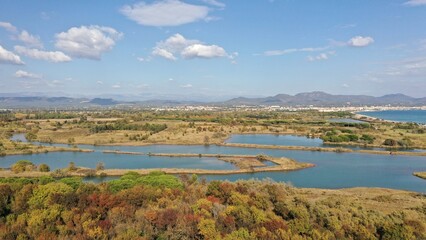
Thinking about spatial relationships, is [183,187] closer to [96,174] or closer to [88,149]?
[96,174]

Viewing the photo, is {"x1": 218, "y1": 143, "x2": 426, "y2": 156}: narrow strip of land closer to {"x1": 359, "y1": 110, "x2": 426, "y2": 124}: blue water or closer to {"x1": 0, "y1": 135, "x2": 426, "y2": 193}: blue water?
{"x1": 0, "y1": 135, "x2": 426, "y2": 193}: blue water

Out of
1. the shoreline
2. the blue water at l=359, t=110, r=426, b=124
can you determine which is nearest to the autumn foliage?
the shoreline

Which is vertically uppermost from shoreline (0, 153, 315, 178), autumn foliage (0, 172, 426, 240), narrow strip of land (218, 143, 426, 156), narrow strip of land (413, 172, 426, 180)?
autumn foliage (0, 172, 426, 240)

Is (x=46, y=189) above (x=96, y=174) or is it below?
above

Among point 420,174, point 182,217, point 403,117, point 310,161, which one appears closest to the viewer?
point 182,217

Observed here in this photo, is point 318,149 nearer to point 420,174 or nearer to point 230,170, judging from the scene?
point 420,174

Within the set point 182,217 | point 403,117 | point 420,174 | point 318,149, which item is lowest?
point 420,174

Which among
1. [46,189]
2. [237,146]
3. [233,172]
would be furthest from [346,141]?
[46,189]

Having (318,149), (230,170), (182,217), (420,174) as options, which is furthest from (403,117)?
(182,217)
